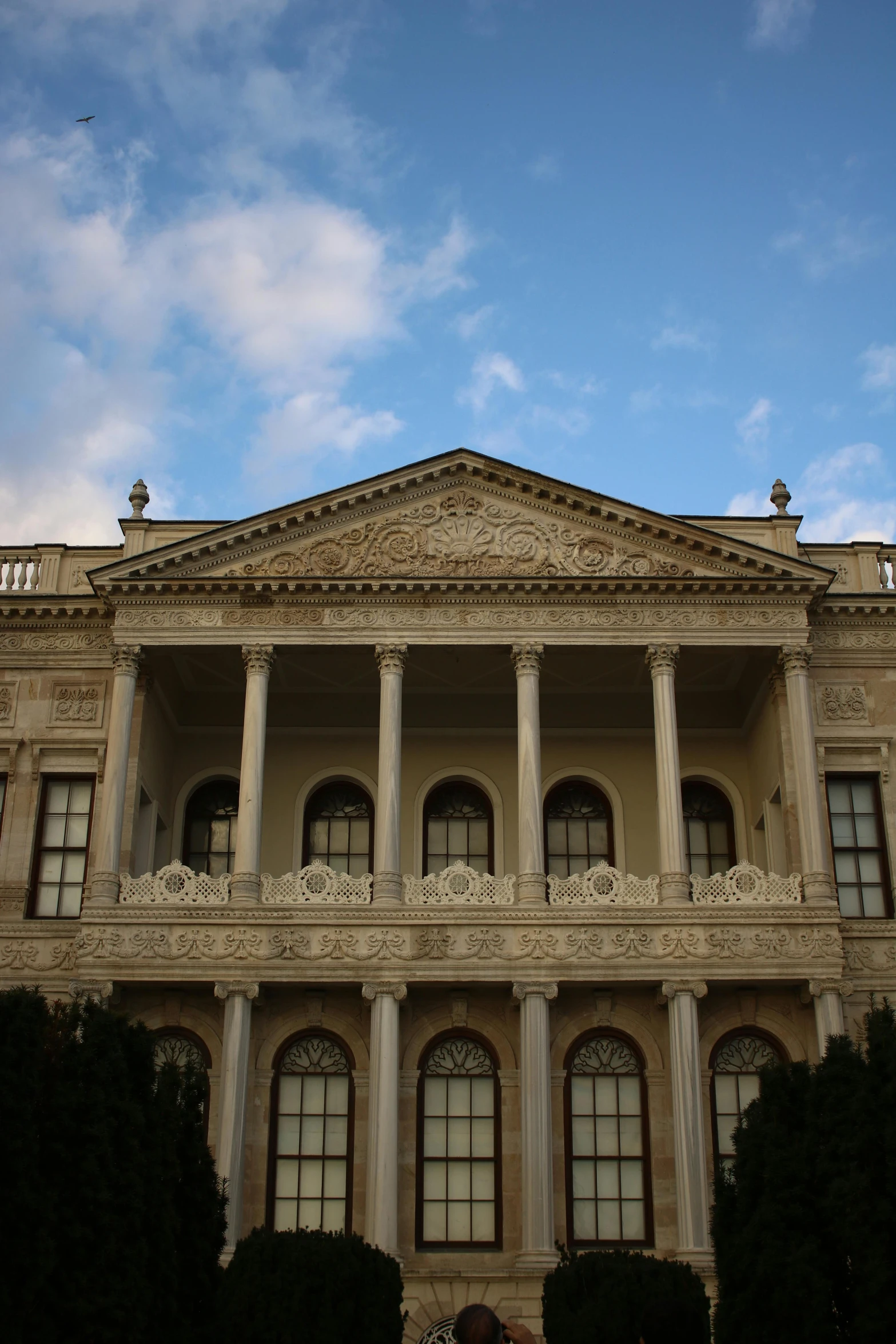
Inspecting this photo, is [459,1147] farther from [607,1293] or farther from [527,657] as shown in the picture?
[527,657]

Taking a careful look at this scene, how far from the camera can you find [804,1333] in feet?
47.2

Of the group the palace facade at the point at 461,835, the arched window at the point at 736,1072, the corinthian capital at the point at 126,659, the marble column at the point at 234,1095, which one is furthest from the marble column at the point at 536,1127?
the corinthian capital at the point at 126,659

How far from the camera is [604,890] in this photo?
23.3 meters

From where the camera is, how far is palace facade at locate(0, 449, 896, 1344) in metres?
22.7

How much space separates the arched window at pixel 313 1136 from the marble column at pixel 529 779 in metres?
4.03

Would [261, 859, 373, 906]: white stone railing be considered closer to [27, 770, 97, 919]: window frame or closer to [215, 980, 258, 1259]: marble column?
[215, 980, 258, 1259]: marble column

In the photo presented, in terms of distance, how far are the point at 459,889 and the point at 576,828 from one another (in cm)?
449

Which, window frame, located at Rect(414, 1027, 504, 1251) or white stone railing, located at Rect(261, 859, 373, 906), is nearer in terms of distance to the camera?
window frame, located at Rect(414, 1027, 504, 1251)

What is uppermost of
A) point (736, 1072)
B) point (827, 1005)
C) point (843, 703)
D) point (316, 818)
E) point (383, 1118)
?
point (843, 703)

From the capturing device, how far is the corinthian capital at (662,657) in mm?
24516

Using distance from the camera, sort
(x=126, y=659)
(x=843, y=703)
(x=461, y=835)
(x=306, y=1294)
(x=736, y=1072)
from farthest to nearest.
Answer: (x=461, y=835) → (x=843, y=703) → (x=126, y=659) → (x=736, y=1072) → (x=306, y=1294)

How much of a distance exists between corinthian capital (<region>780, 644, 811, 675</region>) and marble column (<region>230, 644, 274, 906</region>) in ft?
27.4

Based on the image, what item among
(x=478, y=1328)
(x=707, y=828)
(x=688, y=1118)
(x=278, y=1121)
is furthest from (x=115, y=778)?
(x=478, y=1328)

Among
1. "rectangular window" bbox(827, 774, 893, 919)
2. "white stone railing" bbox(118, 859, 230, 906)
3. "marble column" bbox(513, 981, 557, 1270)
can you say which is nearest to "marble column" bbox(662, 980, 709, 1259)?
"marble column" bbox(513, 981, 557, 1270)
